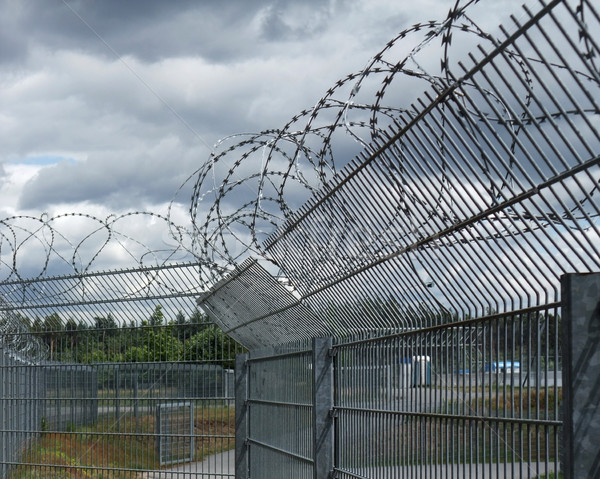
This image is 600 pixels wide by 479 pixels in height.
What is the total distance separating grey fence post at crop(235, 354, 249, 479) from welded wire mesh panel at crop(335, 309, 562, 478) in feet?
15.0

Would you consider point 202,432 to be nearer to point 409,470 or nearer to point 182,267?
point 182,267

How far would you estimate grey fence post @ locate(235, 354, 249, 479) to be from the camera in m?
11.5

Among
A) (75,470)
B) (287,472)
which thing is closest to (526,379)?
(287,472)

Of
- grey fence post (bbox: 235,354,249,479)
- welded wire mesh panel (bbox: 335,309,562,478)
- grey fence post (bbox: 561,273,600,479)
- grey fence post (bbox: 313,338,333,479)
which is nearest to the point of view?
grey fence post (bbox: 561,273,600,479)

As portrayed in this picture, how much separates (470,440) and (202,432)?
8.70 m

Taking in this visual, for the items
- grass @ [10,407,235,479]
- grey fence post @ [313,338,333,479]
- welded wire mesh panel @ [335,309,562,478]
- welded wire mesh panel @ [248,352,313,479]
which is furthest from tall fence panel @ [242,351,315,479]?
grass @ [10,407,235,479]

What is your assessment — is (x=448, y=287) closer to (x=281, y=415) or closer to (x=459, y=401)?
(x=459, y=401)

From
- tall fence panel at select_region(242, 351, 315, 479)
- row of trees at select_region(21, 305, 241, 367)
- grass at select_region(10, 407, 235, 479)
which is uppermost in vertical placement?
row of trees at select_region(21, 305, 241, 367)

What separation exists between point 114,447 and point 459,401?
9.73 metres

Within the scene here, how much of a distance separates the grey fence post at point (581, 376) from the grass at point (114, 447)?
9.23 m

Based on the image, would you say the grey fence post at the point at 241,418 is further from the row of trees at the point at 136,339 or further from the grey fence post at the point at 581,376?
the grey fence post at the point at 581,376

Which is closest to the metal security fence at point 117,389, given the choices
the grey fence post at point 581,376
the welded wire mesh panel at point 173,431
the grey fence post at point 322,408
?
the welded wire mesh panel at point 173,431

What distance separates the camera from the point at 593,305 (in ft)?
12.4

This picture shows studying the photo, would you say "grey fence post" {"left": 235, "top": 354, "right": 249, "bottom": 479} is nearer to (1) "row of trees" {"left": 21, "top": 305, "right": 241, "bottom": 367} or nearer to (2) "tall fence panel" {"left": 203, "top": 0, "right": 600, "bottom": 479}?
(1) "row of trees" {"left": 21, "top": 305, "right": 241, "bottom": 367}
